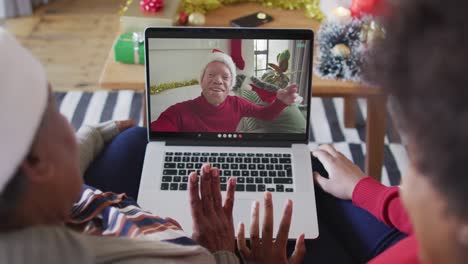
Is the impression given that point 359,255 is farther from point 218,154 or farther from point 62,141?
point 62,141

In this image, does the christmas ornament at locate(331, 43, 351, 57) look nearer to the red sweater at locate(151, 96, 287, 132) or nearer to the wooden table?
the wooden table

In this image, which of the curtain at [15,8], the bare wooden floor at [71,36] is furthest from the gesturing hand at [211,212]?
the curtain at [15,8]

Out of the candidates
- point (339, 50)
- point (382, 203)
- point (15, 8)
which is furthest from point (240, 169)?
point (15, 8)

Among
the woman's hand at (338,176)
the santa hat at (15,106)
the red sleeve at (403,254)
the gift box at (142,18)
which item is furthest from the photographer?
the gift box at (142,18)

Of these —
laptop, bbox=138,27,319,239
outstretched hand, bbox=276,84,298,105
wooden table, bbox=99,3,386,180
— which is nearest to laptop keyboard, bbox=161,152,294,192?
laptop, bbox=138,27,319,239

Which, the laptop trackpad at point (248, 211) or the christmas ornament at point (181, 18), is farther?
the christmas ornament at point (181, 18)

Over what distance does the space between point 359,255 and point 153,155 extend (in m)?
0.46

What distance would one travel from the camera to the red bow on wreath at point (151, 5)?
5.12 feet

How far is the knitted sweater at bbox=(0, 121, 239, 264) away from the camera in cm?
67

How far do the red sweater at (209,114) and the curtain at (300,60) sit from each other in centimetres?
6

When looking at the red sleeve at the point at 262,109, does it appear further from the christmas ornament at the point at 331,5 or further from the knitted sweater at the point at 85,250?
the christmas ornament at the point at 331,5

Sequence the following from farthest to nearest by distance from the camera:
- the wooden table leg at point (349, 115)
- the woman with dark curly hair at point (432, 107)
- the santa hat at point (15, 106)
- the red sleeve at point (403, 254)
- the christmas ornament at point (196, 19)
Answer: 1. the wooden table leg at point (349, 115)
2. the christmas ornament at point (196, 19)
3. the red sleeve at point (403, 254)
4. the santa hat at point (15, 106)
5. the woman with dark curly hair at point (432, 107)

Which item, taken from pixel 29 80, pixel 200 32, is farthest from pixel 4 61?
pixel 200 32

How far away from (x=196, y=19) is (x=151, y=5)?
0.48 feet
